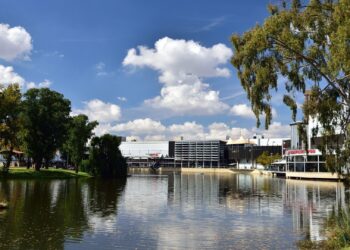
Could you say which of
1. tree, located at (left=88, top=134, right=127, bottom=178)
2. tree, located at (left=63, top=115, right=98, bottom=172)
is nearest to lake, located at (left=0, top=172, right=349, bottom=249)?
tree, located at (left=88, top=134, right=127, bottom=178)

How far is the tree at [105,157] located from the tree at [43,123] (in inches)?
518

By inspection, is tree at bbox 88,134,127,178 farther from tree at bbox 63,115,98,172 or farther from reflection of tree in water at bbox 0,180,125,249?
reflection of tree in water at bbox 0,180,125,249

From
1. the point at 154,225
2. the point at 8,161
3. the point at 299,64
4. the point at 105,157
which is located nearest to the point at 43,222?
the point at 154,225

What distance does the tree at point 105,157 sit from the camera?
401 ft

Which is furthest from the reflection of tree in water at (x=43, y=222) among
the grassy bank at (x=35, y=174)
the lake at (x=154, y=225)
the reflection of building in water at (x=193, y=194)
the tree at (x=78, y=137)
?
the tree at (x=78, y=137)

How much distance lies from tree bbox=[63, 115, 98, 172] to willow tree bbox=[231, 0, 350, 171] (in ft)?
346

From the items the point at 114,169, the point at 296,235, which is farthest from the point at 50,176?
the point at 296,235

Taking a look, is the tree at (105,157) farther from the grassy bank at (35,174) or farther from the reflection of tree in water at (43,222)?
the reflection of tree in water at (43,222)

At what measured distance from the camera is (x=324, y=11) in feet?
88.9

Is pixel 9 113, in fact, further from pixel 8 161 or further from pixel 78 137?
pixel 78 137

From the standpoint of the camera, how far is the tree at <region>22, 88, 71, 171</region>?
106 meters

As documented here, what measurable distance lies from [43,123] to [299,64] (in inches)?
3508

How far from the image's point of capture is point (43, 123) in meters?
108

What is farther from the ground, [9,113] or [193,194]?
[9,113]
